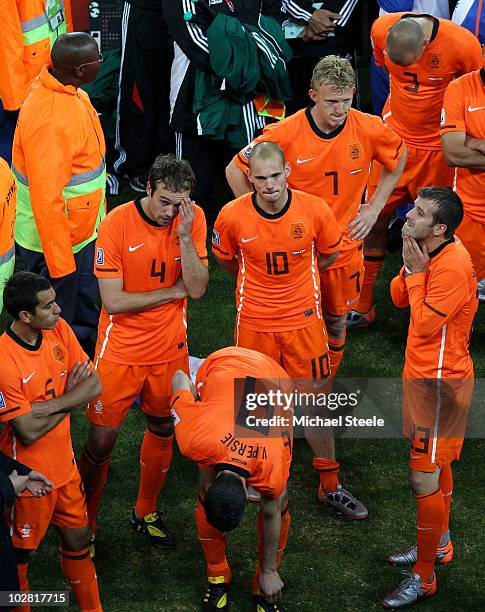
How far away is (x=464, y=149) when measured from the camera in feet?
20.8

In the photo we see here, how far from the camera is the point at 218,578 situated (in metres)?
4.84

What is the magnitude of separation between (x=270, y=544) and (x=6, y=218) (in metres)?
1.83

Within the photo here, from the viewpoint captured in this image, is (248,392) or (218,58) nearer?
(248,392)

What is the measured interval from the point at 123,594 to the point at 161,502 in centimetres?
75

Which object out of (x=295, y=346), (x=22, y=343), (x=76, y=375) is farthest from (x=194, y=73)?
(x=22, y=343)

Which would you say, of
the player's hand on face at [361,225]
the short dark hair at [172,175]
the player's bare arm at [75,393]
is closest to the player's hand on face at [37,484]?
the player's bare arm at [75,393]

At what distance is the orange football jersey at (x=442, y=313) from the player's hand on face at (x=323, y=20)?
13.5ft

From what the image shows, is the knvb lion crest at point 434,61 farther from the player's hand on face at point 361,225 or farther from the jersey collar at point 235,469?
the jersey collar at point 235,469

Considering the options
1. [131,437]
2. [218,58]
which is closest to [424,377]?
[131,437]

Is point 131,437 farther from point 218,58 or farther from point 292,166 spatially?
point 218,58

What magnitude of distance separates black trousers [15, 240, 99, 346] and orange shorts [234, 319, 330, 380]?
1.20m

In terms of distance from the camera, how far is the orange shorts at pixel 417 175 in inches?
273

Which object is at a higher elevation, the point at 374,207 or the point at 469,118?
the point at 469,118

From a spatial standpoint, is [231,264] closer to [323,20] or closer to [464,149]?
[464,149]
